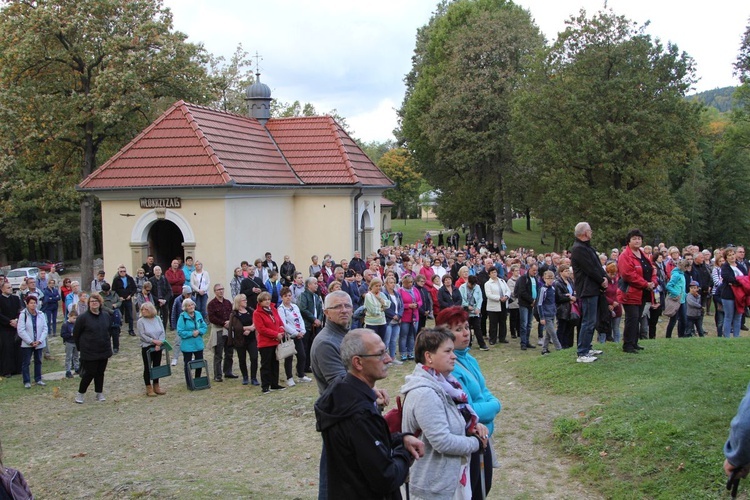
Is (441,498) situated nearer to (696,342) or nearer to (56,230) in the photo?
(696,342)

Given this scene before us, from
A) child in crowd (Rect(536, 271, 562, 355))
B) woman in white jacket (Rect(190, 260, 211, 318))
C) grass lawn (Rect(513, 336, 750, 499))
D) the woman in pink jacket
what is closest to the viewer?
grass lawn (Rect(513, 336, 750, 499))

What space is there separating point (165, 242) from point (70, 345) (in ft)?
31.8

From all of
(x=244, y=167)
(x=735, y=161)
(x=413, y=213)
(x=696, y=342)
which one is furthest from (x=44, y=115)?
(x=413, y=213)

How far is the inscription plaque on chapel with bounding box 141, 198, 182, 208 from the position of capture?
66.3 feet

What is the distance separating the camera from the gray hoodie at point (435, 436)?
4.41m

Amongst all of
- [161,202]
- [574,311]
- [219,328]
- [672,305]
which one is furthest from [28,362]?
[672,305]

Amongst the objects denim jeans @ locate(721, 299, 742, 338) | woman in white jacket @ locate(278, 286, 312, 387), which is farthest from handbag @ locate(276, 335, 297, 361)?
denim jeans @ locate(721, 299, 742, 338)

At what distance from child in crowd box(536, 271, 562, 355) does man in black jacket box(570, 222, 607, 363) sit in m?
3.17

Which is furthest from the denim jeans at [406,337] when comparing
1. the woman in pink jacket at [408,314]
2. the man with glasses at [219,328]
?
the man with glasses at [219,328]

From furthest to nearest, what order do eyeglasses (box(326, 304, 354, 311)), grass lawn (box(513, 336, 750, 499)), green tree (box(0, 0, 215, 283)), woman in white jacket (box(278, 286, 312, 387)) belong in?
1. green tree (box(0, 0, 215, 283))
2. woman in white jacket (box(278, 286, 312, 387))
3. grass lawn (box(513, 336, 750, 499))
4. eyeglasses (box(326, 304, 354, 311))

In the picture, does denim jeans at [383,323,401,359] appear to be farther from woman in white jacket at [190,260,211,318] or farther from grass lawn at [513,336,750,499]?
woman in white jacket at [190,260,211,318]

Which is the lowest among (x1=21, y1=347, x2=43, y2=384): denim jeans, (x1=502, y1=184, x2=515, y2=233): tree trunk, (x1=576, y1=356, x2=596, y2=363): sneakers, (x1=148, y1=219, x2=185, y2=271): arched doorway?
(x1=21, y1=347, x2=43, y2=384): denim jeans

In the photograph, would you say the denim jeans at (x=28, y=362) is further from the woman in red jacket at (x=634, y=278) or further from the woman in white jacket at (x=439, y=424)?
the woman in white jacket at (x=439, y=424)

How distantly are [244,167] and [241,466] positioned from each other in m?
14.6
